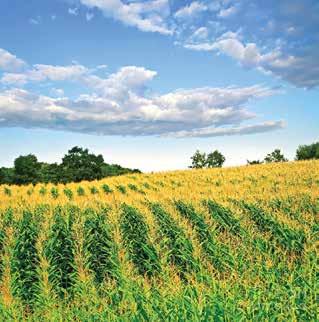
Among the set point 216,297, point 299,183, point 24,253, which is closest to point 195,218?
point 24,253

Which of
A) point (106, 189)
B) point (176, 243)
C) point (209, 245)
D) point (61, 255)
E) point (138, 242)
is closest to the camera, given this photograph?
point (61, 255)

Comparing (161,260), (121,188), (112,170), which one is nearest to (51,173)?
(112,170)

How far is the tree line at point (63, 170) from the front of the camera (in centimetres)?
7106

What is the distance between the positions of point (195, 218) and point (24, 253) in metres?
5.72

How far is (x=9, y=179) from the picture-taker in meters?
74.1

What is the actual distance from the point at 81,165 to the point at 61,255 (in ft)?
202

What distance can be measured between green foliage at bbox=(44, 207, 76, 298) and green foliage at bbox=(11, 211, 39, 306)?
0.41m

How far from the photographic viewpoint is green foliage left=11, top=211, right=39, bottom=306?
1089 centimetres

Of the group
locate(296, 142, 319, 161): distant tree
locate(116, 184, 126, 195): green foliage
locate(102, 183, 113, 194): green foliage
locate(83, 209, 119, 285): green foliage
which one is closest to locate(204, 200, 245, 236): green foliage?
locate(83, 209, 119, 285): green foliage

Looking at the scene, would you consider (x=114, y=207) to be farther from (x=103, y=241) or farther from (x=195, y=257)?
(x=195, y=257)

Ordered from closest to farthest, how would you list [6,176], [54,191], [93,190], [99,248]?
[99,248], [54,191], [93,190], [6,176]

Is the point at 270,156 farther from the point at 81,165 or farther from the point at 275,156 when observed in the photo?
the point at 81,165

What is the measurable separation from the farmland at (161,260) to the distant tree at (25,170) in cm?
5668

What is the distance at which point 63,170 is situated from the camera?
71438mm
